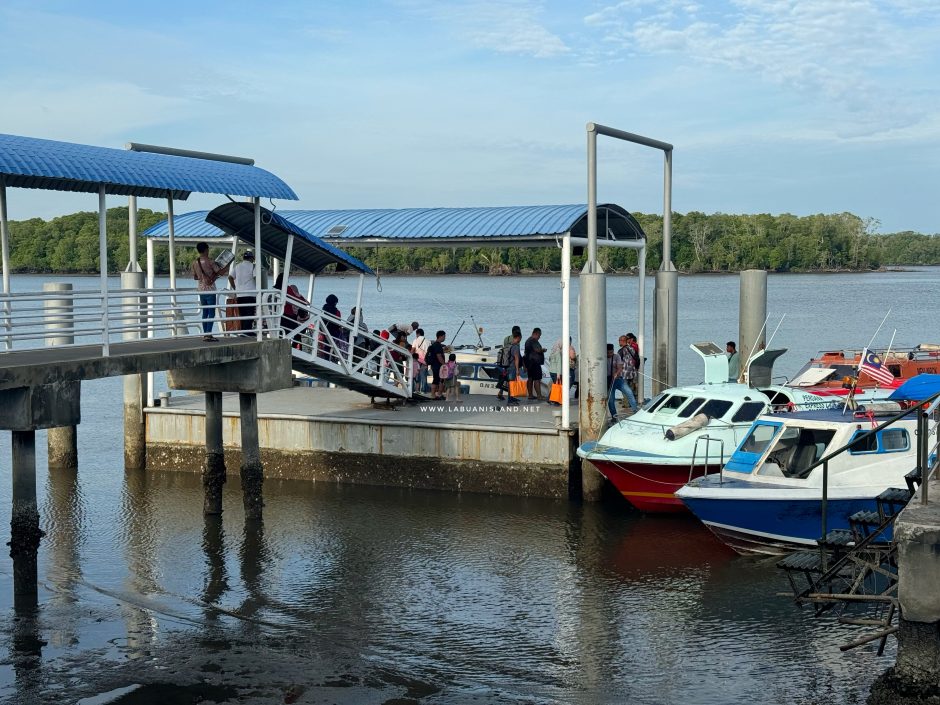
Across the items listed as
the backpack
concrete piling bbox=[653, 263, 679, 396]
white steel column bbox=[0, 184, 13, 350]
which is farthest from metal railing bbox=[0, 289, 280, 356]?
concrete piling bbox=[653, 263, 679, 396]

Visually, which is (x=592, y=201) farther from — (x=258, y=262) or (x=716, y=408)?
(x=258, y=262)

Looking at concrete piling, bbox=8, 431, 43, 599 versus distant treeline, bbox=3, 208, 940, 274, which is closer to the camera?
concrete piling, bbox=8, 431, 43, 599

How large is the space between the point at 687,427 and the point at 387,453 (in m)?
6.12

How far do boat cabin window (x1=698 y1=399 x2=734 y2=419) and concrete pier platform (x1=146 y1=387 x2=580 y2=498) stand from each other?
2.52 m

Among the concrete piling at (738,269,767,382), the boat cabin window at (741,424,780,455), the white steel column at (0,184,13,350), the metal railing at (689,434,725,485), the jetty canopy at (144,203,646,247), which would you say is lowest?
the metal railing at (689,434,725,485)

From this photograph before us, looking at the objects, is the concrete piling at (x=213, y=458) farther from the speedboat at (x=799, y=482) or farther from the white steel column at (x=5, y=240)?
the speedboat at (x=799, y=482)

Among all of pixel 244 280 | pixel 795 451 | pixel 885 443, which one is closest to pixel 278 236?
pixel 244 280

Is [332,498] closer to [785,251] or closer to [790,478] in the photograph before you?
[790,478]

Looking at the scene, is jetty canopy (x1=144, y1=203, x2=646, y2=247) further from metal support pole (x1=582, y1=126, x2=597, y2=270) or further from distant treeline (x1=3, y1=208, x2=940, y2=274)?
distant treeline (x1=3, y1=208, x2=940, y2=274)

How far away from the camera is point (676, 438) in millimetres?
19391

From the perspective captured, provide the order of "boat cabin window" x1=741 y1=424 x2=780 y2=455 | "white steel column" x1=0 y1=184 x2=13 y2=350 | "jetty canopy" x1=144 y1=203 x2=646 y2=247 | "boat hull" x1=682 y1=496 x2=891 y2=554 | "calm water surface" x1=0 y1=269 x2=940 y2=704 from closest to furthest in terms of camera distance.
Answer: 1. "calm water surface" x1=0 y1=269 x2=940 y2=704
2. "white steel column" x1=0 y1=184 x2=13 y2=350
3. "boat hull" x1=682 y1=496 x2=891 y2=554
4. "boat cabin window" x1=741 y1=424 x2=780 y2=455
5. "jetty canopy" x1=144 y1=203 x2=646 y2=247

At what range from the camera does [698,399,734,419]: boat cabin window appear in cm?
1980

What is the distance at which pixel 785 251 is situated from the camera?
141750 mm

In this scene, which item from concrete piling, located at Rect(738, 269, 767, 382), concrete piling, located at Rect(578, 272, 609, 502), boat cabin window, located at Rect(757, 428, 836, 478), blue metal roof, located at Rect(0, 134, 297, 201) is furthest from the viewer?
concrete piling, located at Rect(738, 269, 767, 382)
